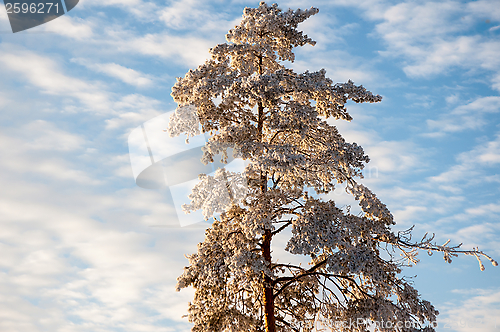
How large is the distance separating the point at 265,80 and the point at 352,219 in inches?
173

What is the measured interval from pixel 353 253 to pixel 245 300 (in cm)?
370

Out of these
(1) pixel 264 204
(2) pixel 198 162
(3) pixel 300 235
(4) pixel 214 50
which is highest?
(4) pixel 214 50

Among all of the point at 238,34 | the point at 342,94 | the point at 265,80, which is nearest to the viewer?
the point at 265,80

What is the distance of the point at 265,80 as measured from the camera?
1189cm

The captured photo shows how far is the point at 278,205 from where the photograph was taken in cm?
1214

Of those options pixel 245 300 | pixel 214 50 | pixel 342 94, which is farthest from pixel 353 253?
pixel 214 50

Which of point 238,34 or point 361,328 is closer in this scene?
point 361,328

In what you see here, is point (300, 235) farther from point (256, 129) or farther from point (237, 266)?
point (256, 129)

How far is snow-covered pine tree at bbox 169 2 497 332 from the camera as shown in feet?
37.5

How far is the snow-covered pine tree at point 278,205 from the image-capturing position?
11422 mm

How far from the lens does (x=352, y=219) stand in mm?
12078

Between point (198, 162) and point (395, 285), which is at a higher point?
point (198, 162)

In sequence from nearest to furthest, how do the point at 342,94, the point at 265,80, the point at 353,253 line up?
the point at 353,253, the point at 265,80, the point at 342,94

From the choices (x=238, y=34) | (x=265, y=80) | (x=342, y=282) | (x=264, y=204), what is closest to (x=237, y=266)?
(x=264, y=204)
